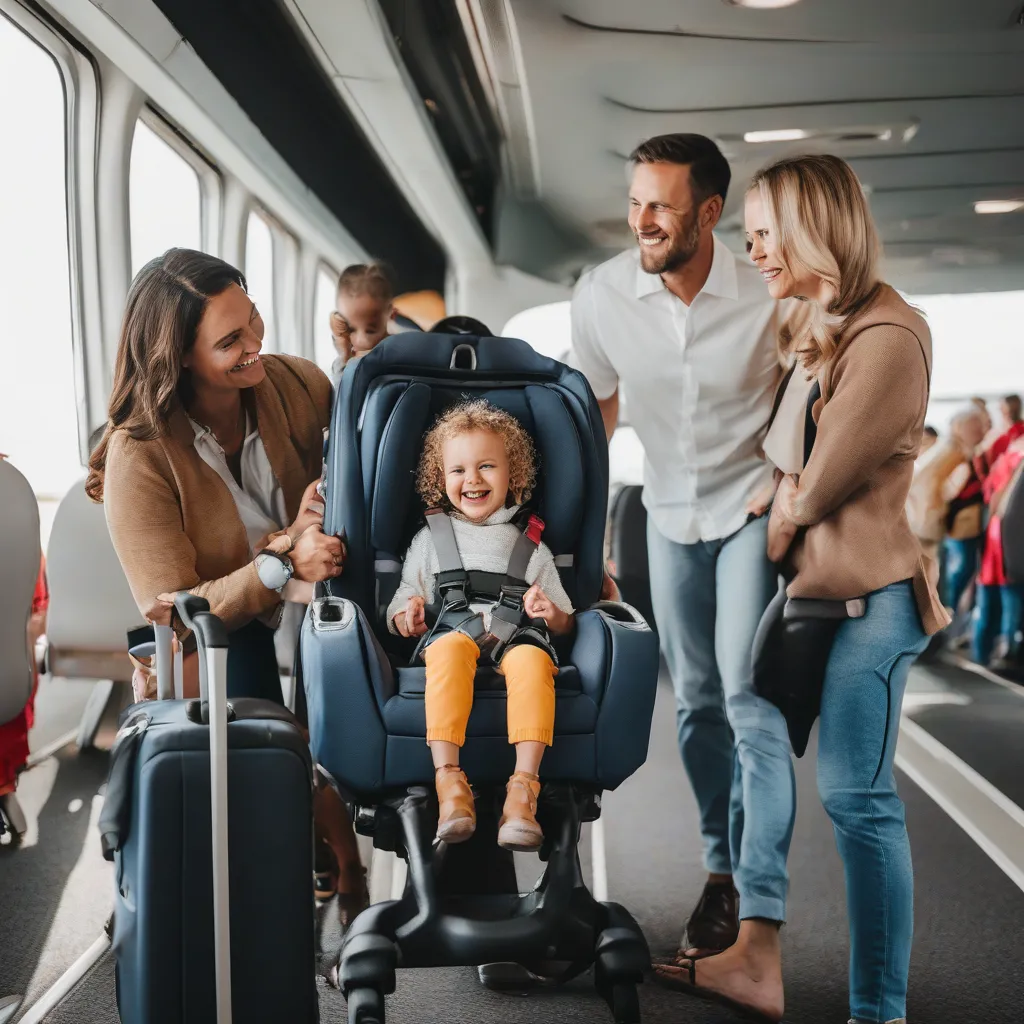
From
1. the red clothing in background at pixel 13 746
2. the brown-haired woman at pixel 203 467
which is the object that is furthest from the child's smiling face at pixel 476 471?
the red clothing in background at pixel 13 746

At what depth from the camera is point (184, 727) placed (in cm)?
158

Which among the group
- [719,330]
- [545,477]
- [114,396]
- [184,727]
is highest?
[719,330]

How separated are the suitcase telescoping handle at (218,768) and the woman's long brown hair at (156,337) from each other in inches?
19.3

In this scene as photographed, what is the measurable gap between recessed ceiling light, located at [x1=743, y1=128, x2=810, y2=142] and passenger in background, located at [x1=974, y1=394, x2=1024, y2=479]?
110cm

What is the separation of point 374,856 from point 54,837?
83 centimetres

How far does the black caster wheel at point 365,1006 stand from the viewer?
1.59m

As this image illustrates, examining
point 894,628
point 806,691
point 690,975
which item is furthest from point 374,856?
point 894,628

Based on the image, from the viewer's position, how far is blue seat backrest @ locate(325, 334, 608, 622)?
192 cm

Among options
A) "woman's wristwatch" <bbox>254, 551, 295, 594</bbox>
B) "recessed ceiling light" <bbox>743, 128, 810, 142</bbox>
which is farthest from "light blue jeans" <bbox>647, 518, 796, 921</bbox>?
"recessed ceiling light" <bbox>743, 128, 810, 142</bbox>

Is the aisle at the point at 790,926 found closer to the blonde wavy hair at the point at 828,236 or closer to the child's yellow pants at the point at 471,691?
the child's yellow pants at the point at 471,691

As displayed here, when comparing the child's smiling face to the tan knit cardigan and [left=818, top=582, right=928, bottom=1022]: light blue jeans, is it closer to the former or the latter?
the tan knit cardigan

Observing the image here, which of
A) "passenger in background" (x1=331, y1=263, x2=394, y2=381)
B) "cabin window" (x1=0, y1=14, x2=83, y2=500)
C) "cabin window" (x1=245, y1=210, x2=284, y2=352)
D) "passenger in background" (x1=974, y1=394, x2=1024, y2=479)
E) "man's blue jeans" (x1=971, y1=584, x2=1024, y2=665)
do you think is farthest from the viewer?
"man's blue jeans" (x1=971, y1=584, x2=1024, y2=665)

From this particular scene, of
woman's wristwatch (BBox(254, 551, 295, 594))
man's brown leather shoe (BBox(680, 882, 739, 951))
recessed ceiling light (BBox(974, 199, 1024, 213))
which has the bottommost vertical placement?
man's brown leather shoe (BBox(680, 882, 739, 951))

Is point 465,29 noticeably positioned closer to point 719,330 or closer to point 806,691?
point 719,330
